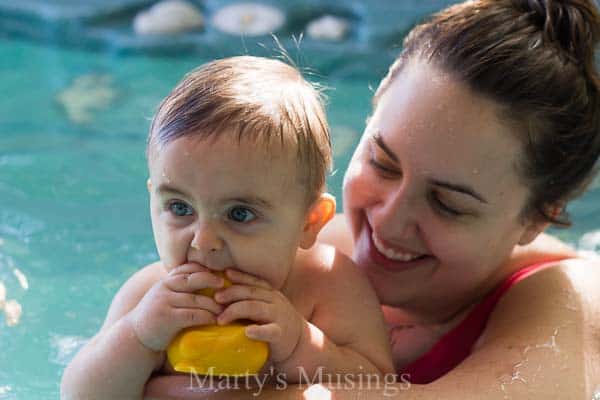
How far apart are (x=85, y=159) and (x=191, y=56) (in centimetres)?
189

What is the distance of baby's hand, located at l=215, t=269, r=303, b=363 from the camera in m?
1.98

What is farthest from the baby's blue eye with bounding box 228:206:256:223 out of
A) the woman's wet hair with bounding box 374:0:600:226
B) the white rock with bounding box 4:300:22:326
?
the white rock with bounding box 4:300:22:326

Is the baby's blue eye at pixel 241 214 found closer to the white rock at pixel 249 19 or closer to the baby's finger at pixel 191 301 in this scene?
the baby's finger at pixel 191 301

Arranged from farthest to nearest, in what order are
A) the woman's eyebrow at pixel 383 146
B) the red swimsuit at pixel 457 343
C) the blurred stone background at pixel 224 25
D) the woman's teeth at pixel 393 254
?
the blurred stone background at pixel 224 25, the red swimsuit at pixel 457 343, the woman's teeth at pixel 393 254, the woman's eyebrow at pixel 383 146

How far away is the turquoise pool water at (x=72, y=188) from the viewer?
3.26m

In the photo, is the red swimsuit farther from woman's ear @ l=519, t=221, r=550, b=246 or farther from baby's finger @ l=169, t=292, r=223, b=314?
baby's finger @ l=169, t=292, r=223, b=314

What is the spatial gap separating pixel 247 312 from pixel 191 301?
0.13 metres

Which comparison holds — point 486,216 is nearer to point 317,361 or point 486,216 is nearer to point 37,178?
point 317,361

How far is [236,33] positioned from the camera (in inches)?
253

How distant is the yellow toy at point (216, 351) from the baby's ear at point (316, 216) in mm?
315

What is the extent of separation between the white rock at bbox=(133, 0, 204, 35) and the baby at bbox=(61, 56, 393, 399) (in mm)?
4513

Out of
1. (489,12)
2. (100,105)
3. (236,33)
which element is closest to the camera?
(489,12)

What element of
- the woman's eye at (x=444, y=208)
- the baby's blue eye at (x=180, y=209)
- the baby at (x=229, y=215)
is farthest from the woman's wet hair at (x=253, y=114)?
the woman's eye at (x=444, y=208)

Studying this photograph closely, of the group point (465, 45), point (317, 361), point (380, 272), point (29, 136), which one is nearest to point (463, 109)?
point (465, 45)
